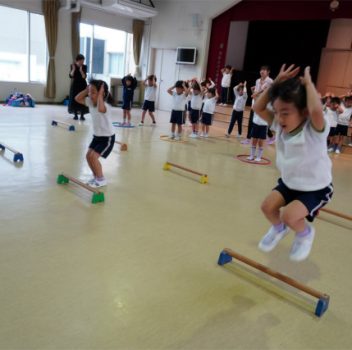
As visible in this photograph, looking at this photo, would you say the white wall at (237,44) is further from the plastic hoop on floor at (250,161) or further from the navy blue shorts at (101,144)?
the navy blue shorts at (101,144)

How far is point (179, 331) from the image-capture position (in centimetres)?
185

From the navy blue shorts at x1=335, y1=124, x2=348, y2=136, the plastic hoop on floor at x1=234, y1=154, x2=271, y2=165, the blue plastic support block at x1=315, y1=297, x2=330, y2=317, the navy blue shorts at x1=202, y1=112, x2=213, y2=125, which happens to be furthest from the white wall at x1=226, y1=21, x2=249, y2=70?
the blue plastic support block at x1=315, y1=297, x2=330, y2=317

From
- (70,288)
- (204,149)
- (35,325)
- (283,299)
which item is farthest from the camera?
(204,149)

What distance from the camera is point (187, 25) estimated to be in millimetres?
12523

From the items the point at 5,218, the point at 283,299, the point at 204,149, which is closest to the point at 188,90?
the point at 204,149

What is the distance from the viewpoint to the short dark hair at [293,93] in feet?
5.72

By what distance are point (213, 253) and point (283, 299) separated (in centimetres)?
67

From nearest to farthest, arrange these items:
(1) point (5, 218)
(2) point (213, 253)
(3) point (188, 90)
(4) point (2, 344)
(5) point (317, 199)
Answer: (4) point (2, 344)
(5) point (317, 199)
(2) point (213, 253)
(1) point (5, 218)
(3) point (188, 90)

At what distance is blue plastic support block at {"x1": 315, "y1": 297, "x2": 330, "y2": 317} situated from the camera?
6.77ft

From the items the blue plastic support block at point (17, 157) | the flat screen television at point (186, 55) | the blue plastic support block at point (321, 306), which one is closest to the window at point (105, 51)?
the flat screen television at point (186, 55)

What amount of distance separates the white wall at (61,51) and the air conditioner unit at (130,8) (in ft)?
1.94

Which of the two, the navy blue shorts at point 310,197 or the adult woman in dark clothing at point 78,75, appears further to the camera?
the adult woman in dark clothing at point 78,75

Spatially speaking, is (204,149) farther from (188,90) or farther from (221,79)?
(221,79)

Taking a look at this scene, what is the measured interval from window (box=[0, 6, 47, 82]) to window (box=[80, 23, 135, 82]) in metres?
1.69
